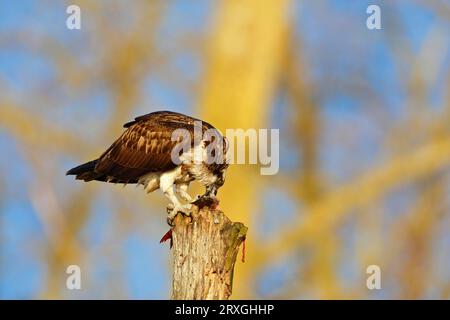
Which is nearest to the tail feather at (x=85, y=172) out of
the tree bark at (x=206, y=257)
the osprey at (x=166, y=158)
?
the osprey at (x=166, y=158)

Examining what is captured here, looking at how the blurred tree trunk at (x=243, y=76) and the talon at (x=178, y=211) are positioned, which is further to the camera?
the blurred tree trunk at (x=243, y=76)

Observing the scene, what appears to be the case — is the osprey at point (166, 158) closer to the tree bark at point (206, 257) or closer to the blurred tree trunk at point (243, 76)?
the tree bark at point (206, 257)

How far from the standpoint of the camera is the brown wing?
10227mm

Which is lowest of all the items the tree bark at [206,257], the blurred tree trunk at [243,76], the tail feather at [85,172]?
the tree bark at [206,257]

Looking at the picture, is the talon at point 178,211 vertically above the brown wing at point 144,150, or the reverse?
the brown wing at point 144,150

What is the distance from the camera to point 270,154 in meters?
17.7

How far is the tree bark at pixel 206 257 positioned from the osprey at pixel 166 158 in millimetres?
1477

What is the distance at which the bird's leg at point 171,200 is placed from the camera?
340 inches

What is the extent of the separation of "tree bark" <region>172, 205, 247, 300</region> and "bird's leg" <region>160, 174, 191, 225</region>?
0.99 ft

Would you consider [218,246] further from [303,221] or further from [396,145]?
[396,145]

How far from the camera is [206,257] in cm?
801

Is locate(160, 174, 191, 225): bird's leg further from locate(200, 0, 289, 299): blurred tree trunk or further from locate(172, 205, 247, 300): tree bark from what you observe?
locate(200, 0, 289, 299): blurred tree trunk
